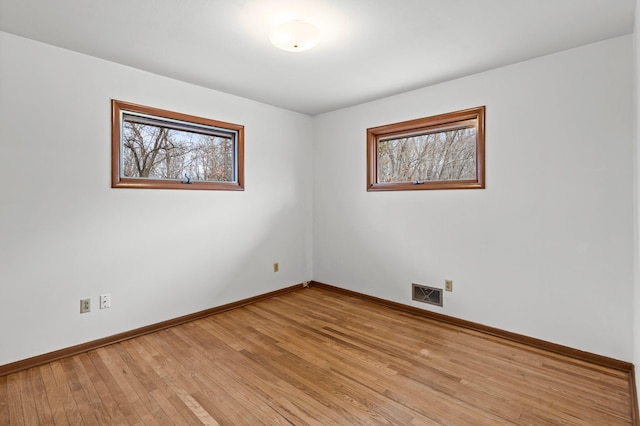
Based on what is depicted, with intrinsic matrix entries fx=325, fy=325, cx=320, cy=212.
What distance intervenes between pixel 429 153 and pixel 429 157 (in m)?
0.04

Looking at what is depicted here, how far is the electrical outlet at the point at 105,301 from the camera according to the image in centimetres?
260

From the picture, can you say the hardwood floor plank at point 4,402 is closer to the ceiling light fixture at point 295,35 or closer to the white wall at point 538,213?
the ceiling light fixture at point 295,35

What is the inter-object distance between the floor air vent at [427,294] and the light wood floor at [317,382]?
346 mm

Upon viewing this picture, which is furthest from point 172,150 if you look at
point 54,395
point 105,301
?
point 54,395

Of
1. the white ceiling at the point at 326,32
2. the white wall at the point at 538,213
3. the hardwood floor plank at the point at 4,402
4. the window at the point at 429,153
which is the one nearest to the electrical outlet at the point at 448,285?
the white wall at the point at 538,213

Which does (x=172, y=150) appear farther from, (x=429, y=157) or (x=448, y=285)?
(x=448, y=285)

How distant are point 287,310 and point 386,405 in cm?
174

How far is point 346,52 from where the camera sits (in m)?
2.46

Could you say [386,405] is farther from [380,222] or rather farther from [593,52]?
[593,52]

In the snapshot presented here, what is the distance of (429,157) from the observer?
333 centimetres

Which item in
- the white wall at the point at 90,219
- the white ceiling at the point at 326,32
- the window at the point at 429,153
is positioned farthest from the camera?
the window at the point at 429,153

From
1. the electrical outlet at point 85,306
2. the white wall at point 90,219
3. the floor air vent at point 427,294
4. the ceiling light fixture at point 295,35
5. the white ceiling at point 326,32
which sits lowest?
the floor air vent at point 427,294

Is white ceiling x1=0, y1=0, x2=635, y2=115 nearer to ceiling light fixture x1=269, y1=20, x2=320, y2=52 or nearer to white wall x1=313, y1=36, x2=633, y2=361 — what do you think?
ceiling light fixture x1=269, y1=20, x2=320, y2=52

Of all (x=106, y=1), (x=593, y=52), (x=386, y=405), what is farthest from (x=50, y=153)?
(x=593, y=52)
